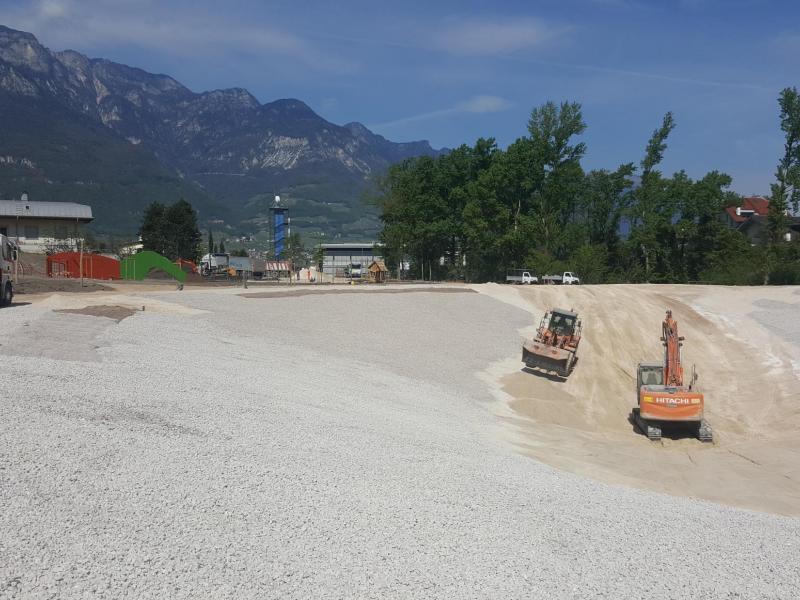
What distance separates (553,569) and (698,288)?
47872 millimetres

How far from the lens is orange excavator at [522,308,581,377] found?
103 ft

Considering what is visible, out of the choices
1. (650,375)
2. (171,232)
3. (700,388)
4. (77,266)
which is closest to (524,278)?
(700,388)

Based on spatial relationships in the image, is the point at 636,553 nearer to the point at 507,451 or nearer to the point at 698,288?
the point at 507,451

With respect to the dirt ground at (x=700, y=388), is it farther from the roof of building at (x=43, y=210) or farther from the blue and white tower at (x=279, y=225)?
the blue and white tower at (x=279, y=225)

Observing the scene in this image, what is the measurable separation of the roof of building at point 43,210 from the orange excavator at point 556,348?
80.3 metres

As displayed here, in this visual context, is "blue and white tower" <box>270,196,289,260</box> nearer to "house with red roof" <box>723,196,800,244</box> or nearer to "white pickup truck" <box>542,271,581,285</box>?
"white pickup truck" <box>542,271,581,285</box>

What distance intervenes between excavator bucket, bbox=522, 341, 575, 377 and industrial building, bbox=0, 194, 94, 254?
72260mm

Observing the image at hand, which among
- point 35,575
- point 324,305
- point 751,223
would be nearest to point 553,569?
point 35,575

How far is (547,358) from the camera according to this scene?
31.4 metres

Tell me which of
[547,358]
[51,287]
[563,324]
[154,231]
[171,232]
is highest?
[154,231]

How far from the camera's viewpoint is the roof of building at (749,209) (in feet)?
331

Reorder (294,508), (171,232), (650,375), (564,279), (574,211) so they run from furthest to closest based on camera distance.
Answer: (171,232) < (574,211) < (564,279) < (650,375) < (294,508)

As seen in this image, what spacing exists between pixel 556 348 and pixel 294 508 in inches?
929

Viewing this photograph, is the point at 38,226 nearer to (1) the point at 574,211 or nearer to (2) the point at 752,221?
(1) the point at 574,211
